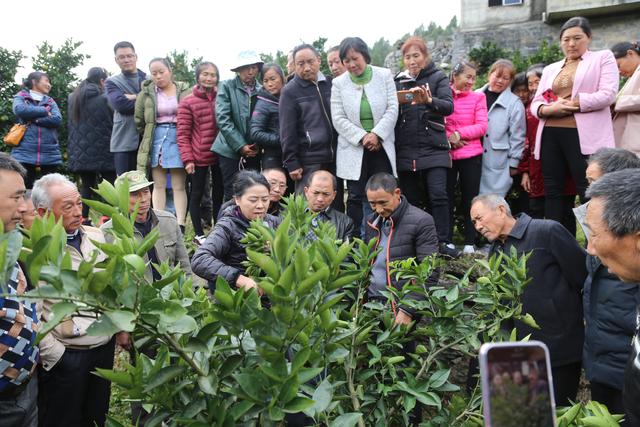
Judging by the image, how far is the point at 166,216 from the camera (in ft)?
14.9

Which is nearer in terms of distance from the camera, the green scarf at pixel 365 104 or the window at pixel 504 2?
the green scarf at pixel 365 104

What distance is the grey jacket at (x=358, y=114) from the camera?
226 inches

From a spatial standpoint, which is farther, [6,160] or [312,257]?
[6,160]

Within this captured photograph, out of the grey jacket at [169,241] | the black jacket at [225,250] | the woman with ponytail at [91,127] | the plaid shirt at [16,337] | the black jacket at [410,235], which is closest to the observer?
the plaid shirt at [16,337]

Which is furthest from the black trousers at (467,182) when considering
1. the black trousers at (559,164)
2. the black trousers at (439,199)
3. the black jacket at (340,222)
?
the black jacket at (340,222)

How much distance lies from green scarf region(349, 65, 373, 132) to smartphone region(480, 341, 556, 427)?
4.63 meters

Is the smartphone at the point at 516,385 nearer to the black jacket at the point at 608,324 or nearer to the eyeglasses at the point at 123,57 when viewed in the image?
the black jacket at the point at 608,324

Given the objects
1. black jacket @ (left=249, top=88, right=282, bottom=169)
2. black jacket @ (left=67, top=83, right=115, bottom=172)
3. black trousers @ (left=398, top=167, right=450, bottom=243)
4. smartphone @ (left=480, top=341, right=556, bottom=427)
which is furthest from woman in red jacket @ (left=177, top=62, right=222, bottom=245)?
smartphone @ (left=480, top=341, right=556, bottom=427)

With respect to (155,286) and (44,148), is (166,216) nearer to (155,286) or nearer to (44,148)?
(155,286)

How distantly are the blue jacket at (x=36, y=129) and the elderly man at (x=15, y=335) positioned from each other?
5.09 metres

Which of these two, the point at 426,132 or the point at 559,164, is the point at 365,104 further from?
the point at 559,164

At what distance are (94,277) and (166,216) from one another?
10.7 feet

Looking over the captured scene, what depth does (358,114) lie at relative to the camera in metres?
5.77

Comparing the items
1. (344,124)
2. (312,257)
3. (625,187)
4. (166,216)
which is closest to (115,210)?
(312,257)
